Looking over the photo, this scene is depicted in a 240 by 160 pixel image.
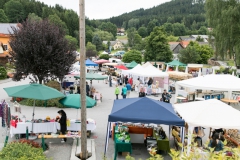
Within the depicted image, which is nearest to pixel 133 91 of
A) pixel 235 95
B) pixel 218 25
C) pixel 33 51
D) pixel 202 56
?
pixel 235 95

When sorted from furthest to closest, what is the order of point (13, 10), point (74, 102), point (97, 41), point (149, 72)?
point (13, 10) < point (97, 41) < point (149, 72) < point (74, 102)

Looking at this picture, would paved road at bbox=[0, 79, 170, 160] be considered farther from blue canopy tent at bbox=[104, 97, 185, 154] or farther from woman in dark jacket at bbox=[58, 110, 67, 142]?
blue canopy tent at bbox=[104, 97, 185, 154]

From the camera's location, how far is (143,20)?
633 feet

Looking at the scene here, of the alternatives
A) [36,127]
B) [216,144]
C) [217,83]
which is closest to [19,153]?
[36,127]

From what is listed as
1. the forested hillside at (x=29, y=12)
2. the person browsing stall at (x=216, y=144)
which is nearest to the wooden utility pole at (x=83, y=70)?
the person browsing stall at (x=216, y=144)

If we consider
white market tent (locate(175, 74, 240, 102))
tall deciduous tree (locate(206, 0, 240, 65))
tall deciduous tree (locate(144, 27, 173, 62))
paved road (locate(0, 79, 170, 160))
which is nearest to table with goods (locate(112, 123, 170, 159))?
paved road (locate(0, 79, 170, 160))

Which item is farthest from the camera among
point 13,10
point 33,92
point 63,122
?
point 13,10

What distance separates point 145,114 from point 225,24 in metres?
23.6

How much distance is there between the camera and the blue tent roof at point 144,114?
26.2 ft

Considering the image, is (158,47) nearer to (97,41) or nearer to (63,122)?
(63,122)

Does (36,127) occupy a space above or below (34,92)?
below

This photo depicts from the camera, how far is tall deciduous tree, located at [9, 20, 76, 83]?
16078 mm

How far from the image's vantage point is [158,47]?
160 ft

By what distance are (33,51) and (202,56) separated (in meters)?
41.1
